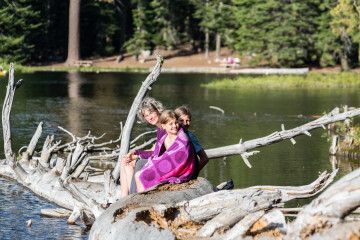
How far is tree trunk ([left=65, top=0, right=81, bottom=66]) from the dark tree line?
2.21 m

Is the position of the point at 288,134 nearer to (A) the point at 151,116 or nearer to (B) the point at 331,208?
(A) the point at 151,116

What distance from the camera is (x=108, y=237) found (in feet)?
23.6

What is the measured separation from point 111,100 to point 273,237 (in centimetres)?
2570

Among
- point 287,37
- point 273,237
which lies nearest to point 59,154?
point 273,237

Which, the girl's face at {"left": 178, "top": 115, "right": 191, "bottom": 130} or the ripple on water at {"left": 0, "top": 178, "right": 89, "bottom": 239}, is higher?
the girl's face at {"left": 178, "top": 115, "right": 191, "bottom": 130}

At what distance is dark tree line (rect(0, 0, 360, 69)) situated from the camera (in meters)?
53.0

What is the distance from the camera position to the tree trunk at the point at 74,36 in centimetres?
6321

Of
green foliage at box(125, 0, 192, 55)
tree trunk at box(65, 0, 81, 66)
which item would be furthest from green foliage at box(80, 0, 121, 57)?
tree trunk at box(65, 0, 81, 66)

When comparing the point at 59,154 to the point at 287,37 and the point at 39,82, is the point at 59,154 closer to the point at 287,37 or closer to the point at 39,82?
the point at 39,82

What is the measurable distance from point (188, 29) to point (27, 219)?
59.2m

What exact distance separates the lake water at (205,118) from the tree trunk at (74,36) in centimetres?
1745

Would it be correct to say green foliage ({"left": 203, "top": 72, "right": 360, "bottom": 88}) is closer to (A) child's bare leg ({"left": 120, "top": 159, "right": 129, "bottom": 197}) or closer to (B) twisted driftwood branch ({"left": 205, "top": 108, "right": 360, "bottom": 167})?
(B) twisted driftwood branch ({"left": 205, "top": 108, "right": 360, "bottom": 167})

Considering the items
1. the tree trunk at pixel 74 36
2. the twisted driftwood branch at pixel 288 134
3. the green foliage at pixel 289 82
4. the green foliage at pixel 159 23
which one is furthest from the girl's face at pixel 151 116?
the tree trunk at pixel 74 36

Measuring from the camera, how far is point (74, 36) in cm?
6431
